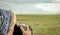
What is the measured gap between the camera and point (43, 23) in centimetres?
235

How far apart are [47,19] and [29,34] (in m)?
1.09

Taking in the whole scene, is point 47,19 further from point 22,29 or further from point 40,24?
point 22,29

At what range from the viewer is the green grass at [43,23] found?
2.20m

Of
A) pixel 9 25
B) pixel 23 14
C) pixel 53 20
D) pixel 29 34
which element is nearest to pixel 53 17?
pixel 53 20

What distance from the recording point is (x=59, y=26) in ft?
7.57

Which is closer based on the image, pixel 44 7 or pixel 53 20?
pixel 53 20

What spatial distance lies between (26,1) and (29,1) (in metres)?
0.05

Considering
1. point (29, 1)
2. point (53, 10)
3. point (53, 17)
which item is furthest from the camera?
point (29, 1)

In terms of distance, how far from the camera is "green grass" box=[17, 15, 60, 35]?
2197mm

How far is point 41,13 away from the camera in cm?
255

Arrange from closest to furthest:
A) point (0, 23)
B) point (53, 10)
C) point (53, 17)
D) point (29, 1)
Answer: point (0, 23) → point (53, 17) → point (53, 10) → point (29, 1)

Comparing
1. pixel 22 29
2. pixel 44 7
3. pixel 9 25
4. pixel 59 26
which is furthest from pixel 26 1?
pixel 9 25

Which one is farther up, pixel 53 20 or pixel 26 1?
pixel 26 1

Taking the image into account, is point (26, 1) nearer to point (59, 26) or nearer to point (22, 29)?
point (59, 26)
